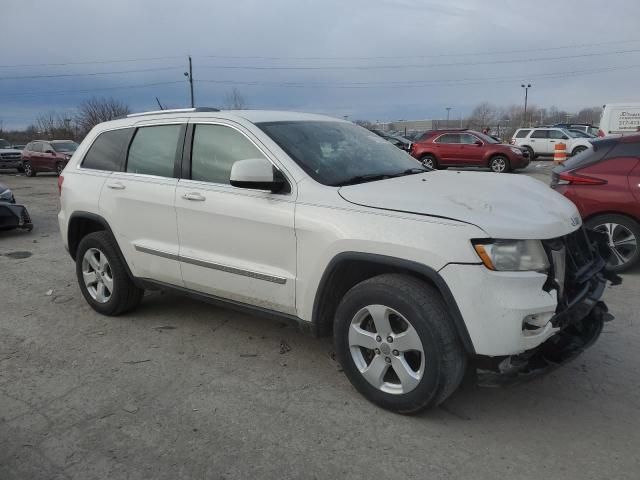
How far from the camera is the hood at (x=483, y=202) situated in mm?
2802

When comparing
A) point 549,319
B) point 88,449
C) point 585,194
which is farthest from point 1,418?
point 585,194

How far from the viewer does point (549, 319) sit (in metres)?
2.77

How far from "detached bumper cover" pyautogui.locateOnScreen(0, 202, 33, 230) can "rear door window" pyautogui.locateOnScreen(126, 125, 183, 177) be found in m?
5.44

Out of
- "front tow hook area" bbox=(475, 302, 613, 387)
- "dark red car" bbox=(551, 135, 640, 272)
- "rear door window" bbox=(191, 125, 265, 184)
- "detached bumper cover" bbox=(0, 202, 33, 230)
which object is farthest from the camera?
"detached bumper cover" bbox=(0, 202, 33, 230)

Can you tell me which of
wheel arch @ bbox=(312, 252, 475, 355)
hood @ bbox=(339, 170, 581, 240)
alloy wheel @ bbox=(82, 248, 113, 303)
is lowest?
alloy wheel @ bbox=(82, 248, 113, 303)

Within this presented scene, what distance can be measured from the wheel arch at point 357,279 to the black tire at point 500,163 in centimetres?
1765

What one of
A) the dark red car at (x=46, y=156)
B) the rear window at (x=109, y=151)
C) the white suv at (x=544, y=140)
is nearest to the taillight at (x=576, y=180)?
the rear window at (x=109, y=151)

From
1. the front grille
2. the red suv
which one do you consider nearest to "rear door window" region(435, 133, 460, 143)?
the red suv

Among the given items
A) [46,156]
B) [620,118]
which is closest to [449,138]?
[620,118]

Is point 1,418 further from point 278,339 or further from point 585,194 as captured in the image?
point 585,194

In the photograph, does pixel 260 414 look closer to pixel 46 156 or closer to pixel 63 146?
pixel 46 156

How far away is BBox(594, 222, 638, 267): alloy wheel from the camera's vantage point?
588 cm

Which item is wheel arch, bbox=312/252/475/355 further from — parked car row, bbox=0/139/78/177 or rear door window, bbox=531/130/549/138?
rear door window, bbox=531/130/549/138

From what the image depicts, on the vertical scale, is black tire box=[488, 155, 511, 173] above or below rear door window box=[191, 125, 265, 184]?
below
